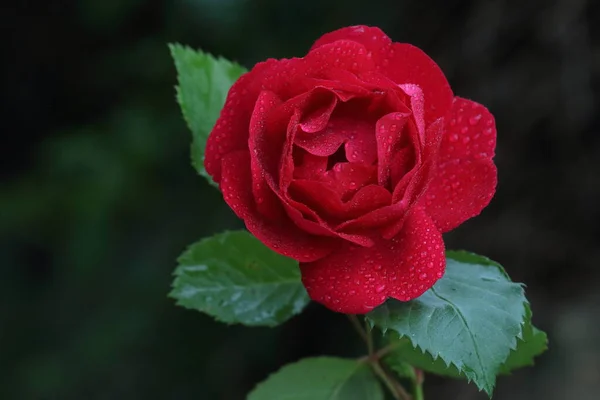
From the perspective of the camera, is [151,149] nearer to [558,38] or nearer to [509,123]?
[509,123]

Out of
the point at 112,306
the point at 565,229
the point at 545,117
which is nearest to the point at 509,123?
the point at 545,117

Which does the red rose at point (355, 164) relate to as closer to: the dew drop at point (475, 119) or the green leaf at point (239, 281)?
the dew drop at point (475, 119)

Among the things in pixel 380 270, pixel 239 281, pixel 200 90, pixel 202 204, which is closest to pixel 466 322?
pixel 380 270

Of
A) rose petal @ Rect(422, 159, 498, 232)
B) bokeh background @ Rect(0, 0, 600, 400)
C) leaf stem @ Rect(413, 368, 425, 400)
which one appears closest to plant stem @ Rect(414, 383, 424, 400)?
leaf stem @ Rect(413, 368, 425, 400)

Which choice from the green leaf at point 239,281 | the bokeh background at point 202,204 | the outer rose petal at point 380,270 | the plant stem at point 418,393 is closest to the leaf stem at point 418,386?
the plant stem at point 418,393

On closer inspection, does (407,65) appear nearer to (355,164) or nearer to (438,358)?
(355,164)
